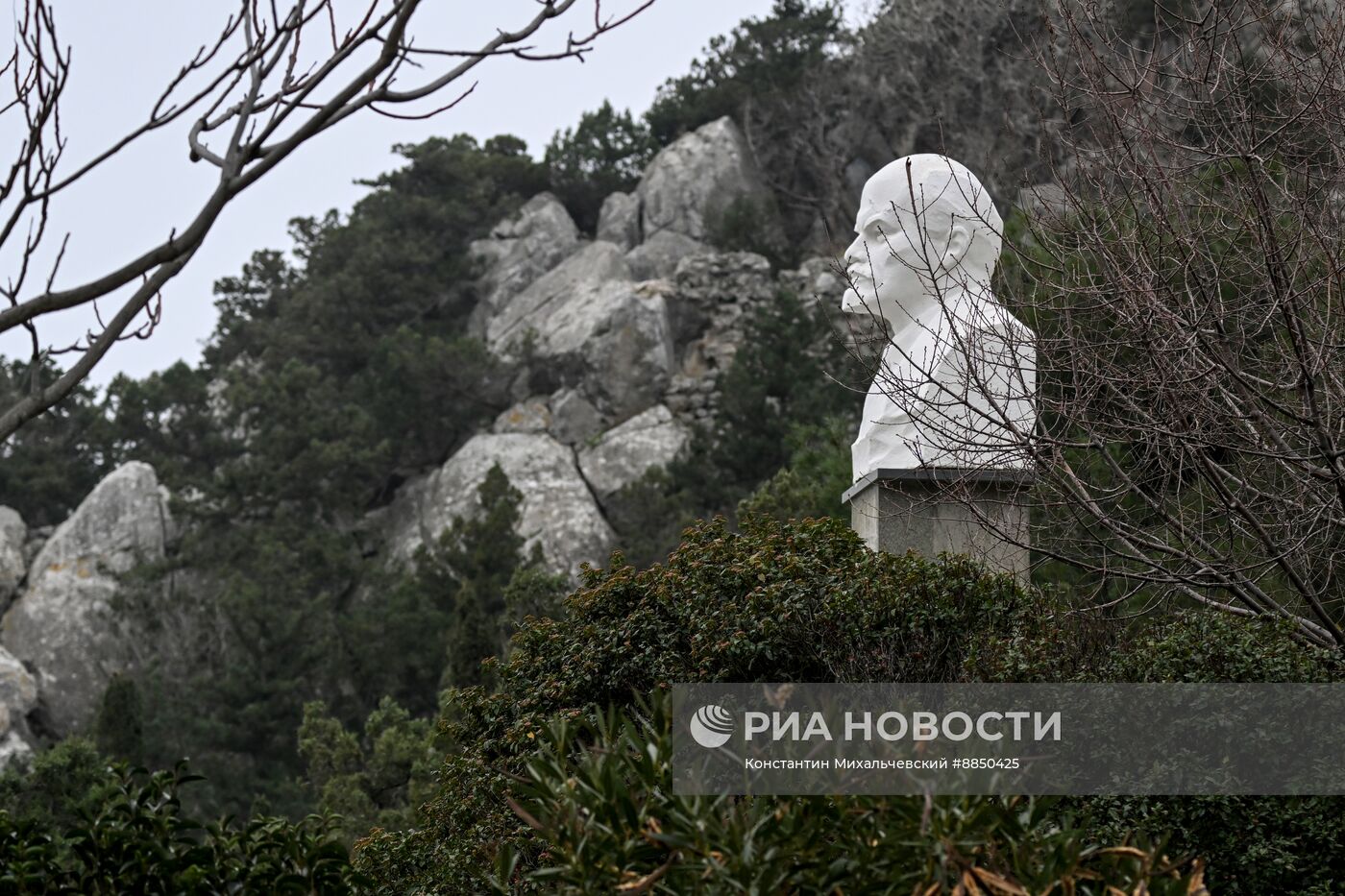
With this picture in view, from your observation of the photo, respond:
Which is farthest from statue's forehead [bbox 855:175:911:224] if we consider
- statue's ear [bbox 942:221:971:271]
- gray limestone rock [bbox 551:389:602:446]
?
gray limestone rock [bbox 551:389:602:446]

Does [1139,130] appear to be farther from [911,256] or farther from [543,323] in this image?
[543,323]

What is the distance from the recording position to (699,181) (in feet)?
98.7

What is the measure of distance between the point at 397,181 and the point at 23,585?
13.8 meters

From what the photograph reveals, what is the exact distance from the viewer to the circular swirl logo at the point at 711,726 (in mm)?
4051

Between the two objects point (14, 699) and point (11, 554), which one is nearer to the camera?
point (14, 699)

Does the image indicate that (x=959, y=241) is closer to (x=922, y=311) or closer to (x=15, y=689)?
(x=922, y=311)

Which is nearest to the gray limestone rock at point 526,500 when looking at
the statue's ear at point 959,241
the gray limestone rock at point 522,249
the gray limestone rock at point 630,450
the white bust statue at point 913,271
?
the gray limestone rock at point 630,450

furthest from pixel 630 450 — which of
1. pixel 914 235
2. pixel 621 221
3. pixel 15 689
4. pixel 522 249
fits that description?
pixel 914 235

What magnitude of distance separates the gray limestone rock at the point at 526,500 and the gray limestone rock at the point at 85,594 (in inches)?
179

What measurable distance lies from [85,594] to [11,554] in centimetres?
212

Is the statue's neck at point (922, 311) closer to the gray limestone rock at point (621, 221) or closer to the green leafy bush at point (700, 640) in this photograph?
the green leafy bush at point (700, 640)

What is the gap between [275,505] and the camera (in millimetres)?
25266

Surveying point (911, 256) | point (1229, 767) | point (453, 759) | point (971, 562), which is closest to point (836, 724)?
point (1229, 767)

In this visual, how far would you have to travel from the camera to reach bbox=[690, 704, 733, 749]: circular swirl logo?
13.3 ft
